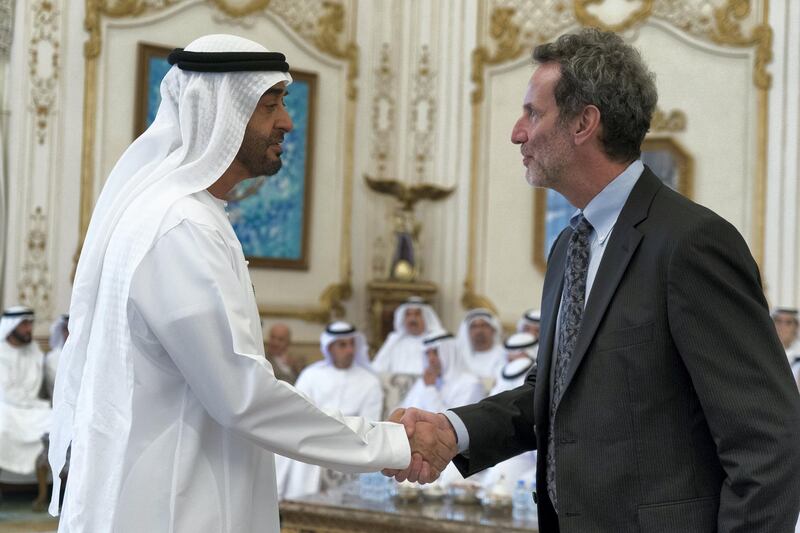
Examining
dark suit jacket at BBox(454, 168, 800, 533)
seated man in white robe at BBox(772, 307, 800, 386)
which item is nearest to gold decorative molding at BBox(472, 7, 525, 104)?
seated man in white robe at BBox(772, 307, 800, 386)

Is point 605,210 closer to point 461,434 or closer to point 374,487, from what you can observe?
point 461,434

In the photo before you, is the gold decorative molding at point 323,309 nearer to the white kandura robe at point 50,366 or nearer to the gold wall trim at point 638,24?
the gold wall trim at point 638,24

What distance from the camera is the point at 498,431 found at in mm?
2758

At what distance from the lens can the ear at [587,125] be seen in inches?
92.4

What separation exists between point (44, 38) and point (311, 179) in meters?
2.72

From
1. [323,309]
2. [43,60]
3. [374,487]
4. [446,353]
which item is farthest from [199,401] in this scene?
[323,309]

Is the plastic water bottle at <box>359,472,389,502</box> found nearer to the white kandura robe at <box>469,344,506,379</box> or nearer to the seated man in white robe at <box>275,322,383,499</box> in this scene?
the seated man in white robe at <box>275,322,383,499</box>

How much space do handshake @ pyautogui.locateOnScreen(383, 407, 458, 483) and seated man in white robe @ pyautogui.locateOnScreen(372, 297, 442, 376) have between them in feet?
23.2

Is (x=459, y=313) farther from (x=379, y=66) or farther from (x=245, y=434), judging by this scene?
(x=245, y=434)

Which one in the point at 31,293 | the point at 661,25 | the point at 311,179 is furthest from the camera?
the point at 311,179

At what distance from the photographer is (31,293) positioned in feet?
29.6

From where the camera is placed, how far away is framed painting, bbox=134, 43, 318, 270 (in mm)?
10258

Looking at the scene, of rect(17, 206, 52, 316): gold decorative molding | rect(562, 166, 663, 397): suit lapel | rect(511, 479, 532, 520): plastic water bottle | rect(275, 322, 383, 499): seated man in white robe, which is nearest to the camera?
rect(562, 166, 663, 397): suit lapel

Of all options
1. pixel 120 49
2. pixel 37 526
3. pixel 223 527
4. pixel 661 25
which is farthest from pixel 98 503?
pixel 661 25
